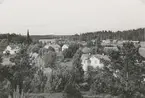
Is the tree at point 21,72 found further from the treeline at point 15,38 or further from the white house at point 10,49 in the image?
the treeline at point 15,38

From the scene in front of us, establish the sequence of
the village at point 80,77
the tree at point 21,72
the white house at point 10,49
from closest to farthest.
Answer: the village at point 80,77 < the tree at point 21,72 < the white house at point 10,49

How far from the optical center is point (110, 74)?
53.2 feet

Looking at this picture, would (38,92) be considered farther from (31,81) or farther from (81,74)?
(81,74)

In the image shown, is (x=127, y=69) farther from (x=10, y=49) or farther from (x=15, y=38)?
(x=15, y=38)

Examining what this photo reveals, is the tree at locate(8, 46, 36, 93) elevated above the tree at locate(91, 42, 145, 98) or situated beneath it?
situated beneath

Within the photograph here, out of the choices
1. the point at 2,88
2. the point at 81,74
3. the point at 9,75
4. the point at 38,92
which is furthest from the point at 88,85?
the point at 2,88

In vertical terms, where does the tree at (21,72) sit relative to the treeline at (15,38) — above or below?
below

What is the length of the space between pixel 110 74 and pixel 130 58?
1589mm

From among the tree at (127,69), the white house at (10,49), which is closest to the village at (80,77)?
the tree at (127,69)

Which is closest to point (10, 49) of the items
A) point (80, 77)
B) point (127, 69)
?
point (80, 77)

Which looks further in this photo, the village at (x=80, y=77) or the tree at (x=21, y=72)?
the tree at (x=21, y=72)

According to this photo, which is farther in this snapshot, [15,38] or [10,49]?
[15,38]

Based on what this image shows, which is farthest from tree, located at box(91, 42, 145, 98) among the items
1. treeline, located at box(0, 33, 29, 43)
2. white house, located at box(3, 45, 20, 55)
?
treeline, located at box(0, 33, 29, 43)

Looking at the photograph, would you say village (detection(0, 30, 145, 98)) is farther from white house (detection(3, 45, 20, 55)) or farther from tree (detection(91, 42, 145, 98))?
white house (detection(3, 45, 20, 55))
